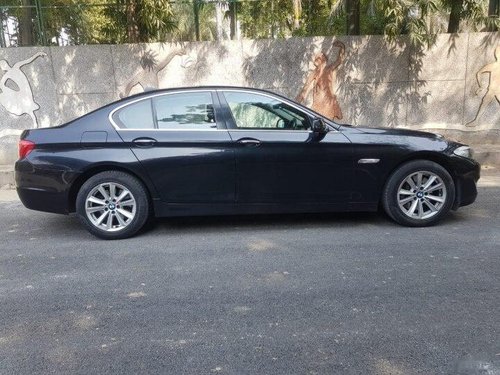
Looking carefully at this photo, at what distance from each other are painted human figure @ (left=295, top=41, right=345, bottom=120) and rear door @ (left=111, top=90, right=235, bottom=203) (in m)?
4.89

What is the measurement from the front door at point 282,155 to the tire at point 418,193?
482mm

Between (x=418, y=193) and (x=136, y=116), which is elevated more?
(x=136, y=116)

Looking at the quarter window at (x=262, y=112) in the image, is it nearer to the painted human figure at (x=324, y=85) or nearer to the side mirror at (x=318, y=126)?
the side mirror at (x=318, y=126)

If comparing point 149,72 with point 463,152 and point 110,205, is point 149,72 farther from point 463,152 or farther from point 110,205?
point 463,152

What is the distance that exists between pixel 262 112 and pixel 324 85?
481 centimetres

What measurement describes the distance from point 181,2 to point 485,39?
5.95 metres

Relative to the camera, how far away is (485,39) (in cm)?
953

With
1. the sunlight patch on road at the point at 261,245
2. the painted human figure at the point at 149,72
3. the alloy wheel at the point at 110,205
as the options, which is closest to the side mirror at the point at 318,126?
the sunlight patch on road at the point at 261,245

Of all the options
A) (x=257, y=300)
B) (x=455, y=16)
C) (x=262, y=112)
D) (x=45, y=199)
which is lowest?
(x=257, y=300)

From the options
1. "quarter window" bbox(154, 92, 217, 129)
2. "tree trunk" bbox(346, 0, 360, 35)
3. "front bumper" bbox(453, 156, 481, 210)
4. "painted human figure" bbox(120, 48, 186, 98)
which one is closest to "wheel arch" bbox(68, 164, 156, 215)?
"quarter window" bbox(154, 92, 217, 129)

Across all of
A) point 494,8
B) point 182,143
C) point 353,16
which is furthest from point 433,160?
point 494,8

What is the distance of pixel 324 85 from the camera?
9734mm

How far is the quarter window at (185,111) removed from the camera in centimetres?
514

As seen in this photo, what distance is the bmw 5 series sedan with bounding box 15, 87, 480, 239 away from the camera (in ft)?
16.6
